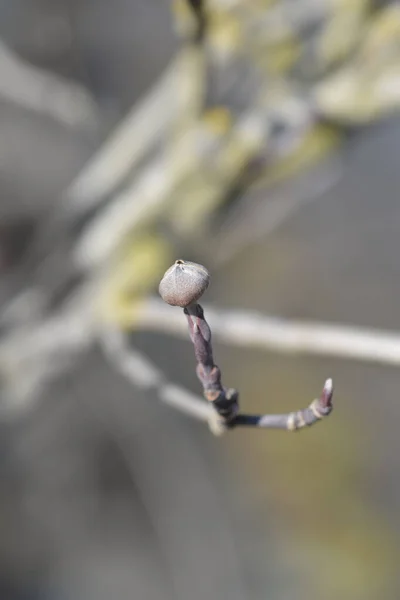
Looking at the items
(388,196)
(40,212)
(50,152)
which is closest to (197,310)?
(40,212)

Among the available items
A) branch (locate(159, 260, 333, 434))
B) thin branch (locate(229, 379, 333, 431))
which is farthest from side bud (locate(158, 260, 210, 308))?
thin branch (locate(229, 379, 333, 431))

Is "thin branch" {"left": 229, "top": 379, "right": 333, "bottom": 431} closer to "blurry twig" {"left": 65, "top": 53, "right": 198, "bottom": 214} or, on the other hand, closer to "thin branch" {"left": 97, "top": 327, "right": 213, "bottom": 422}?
"thin branch" {"left": 97, "top": 327, "right": 213, "bottom": 422}

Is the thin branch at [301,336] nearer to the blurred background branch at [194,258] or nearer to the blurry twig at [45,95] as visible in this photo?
the blurred background branch at [194,258]

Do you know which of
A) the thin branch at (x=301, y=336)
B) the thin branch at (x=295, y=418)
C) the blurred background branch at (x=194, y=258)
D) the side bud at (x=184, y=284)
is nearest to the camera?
the side bud at (x=184, y=284)

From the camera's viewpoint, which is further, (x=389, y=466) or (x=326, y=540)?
(x=389, y=466)

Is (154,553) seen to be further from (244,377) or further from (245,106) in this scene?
(245,106)

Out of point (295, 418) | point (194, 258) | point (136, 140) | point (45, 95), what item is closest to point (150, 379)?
point (295, 418)

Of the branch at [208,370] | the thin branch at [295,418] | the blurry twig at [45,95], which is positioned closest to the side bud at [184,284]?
the branch at [208,370]

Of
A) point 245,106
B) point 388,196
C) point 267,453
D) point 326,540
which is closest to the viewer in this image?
point 245,106
